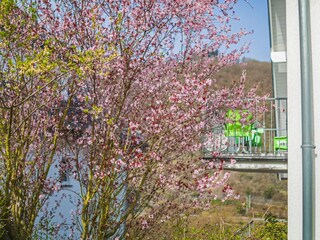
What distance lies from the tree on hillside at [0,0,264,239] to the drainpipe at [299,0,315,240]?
309 cm

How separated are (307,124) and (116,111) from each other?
4.21 m

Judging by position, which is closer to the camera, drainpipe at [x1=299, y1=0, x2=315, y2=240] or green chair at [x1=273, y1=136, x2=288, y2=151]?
drainpipe at [x1=299, y1=0, x2=315, y2=240]

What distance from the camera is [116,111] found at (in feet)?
25.3

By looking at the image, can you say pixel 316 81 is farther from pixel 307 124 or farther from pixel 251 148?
pixel 251 148

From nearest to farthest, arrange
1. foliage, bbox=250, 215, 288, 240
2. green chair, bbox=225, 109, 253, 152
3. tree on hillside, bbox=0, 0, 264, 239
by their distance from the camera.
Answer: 1. tree on hillside, bbox=0, 0, 264, 239
2. foliage, bbox=250, 215, 288, 240
3. green chair, bbox=225, 109, 253, 152

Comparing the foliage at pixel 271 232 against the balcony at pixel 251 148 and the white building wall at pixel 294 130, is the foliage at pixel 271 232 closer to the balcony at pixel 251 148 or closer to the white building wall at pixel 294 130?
the balcony at pixel 251 148

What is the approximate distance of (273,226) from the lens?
11.5 metres

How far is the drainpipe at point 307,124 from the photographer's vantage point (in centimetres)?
388

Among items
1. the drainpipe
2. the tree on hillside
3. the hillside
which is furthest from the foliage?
the hillside

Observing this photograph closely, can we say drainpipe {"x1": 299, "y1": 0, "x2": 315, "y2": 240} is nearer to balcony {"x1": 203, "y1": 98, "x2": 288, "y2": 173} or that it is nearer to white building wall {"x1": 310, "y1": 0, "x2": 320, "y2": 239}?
white building wall {"x1": 310, "y1": 0, "x2": 320, "y2": 239}

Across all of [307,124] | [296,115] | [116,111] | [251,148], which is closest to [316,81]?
[296,115]

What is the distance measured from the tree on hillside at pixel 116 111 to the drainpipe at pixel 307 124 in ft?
10.1

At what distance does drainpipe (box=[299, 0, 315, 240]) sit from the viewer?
3.88 metres

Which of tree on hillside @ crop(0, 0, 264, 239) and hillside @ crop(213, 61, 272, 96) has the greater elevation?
hillside @ crop(213, 61, 272, 96)
